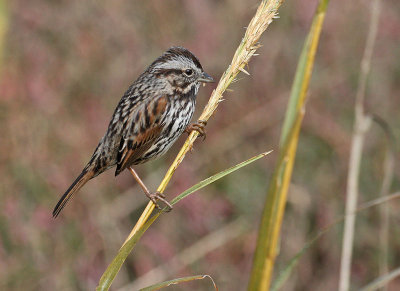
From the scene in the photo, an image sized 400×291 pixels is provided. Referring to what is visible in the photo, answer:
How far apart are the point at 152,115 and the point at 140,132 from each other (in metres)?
0.12

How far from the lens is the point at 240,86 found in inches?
249

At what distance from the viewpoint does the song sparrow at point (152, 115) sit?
388 centimetres

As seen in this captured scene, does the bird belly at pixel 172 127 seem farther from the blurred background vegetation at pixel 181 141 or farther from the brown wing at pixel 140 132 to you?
the blurred background vegetation at pixel 181 141

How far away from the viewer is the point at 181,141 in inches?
232

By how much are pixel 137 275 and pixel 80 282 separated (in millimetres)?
509

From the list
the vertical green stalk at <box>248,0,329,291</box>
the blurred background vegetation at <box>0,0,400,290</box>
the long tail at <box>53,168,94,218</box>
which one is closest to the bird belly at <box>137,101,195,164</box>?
the long tail at <box>53,168,94,218</box>

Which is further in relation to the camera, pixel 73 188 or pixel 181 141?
pixel 181 141

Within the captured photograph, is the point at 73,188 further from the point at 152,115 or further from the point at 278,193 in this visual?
the point at 278,193

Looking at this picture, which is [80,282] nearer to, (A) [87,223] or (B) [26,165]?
(A) [87,223]

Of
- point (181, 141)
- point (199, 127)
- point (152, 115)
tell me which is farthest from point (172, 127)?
point (181, 141)

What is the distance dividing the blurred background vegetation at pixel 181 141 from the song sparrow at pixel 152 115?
153cm

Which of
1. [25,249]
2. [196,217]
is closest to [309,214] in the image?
[196,217]

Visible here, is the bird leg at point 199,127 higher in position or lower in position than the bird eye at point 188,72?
lower

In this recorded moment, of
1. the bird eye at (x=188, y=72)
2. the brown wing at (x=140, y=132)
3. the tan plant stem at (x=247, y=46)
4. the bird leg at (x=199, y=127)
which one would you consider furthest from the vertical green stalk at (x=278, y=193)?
the bird eye at (x=188, y=72)
